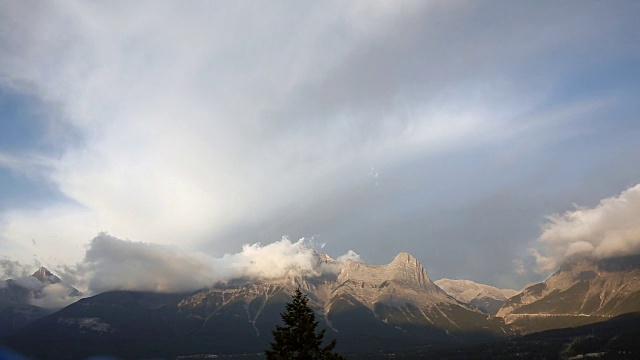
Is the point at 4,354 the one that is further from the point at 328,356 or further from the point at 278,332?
the point at 328,356

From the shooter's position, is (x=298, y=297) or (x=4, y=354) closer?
(x=4, y=354)

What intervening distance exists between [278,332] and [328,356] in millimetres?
5531

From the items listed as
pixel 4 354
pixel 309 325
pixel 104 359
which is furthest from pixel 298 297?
pixel 4 354

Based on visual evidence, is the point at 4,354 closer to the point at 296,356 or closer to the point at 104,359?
the point at 104,359

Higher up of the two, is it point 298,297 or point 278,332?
point 298,297

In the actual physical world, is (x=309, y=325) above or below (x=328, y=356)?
above

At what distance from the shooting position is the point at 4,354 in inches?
1412

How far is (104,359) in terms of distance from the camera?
43.7 metres

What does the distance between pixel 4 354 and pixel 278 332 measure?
23230 mm

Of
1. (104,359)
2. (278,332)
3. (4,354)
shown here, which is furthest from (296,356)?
(4,354)

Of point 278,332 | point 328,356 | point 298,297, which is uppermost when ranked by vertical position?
point 298,297

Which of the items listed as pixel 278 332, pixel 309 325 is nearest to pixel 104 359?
pixel 278 332

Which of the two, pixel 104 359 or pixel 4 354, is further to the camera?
pixel 104 359

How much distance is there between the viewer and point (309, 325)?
147 feet
